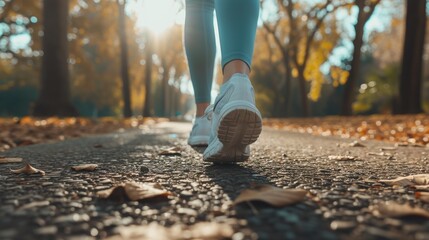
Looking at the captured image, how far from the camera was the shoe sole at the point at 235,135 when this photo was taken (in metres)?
1.50

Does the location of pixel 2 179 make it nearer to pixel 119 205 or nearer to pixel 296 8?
pixel 119 205

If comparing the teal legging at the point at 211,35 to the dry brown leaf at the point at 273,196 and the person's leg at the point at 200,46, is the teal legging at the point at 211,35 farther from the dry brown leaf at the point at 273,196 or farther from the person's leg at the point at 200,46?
the dry brown leaf at the point at 273,196

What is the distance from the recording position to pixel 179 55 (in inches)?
1120

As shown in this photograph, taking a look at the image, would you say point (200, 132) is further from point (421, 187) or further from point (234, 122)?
point (421, 187)

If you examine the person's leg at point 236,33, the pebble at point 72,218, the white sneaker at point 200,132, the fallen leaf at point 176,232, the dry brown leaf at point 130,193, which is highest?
the person's leg at point 236,33

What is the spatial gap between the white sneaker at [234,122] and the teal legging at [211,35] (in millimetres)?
148

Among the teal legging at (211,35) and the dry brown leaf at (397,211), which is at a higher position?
the teal legging at (211,35)

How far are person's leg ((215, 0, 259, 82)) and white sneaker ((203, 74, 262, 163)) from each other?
0.26ft

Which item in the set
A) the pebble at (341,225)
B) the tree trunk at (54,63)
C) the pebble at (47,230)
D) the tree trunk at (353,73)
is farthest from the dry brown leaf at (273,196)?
the tree trunk at (353,73)

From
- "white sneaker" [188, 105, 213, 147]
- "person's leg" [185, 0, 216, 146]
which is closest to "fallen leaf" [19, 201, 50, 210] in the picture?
"person's leg" [185, 0, 216, 146]

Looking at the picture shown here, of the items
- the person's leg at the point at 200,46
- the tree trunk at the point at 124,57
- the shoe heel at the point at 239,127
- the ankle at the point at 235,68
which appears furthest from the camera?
the tree trunk at the point at 124,57

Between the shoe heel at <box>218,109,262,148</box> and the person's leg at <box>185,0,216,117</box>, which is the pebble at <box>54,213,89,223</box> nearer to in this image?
the shoe heel at <box>218,109,262,148</box>

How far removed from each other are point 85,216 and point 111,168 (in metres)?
0.78

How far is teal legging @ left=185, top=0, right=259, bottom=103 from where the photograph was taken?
5.54 feet
